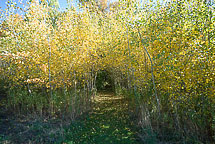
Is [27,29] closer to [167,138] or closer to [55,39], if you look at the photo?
[55,39]

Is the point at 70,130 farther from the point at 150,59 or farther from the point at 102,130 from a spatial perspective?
the point at 150,59

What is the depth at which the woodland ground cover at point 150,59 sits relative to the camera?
3.66m

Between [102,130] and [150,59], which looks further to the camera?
[102,130]

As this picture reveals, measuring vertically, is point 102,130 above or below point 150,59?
below

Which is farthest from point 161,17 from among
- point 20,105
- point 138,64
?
point 20,105

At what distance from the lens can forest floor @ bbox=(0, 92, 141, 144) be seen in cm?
440

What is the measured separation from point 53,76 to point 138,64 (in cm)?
384

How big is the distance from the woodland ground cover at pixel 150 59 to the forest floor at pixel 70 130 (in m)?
0.45

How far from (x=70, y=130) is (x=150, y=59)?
3582mm

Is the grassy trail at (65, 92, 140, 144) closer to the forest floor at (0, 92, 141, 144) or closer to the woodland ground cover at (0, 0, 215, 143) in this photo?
the forest floor at (0, 92, 141, 144)

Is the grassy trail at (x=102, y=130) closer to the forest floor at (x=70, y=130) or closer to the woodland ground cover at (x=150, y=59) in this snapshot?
the forest floor at (x=70, y=130)

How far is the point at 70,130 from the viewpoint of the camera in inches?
202

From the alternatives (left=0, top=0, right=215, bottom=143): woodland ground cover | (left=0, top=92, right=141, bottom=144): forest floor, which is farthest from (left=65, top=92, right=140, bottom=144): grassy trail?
(left=0, top=0, right=215, bottom=143): woodland ground cover

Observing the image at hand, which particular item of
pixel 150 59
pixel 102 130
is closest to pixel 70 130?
pixel 102 130
